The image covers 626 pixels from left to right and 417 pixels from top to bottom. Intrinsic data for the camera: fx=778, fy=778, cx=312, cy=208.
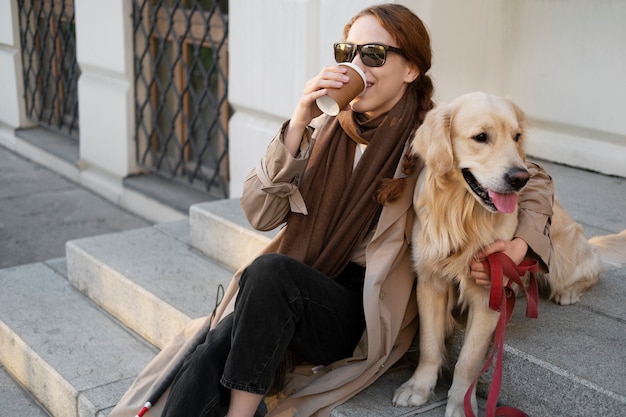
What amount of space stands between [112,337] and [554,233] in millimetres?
2018

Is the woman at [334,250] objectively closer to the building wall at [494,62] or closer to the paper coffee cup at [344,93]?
the paper coffee cup at [344,93]

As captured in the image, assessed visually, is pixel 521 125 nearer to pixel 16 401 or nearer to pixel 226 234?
pixel 226 234

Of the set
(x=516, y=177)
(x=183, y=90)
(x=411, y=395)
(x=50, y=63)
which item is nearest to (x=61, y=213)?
(x=183, y=90)

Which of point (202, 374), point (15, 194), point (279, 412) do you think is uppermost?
point (202, 374)

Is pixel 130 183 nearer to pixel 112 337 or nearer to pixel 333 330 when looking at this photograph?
pixel 112 337

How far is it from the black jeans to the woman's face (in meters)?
0.59

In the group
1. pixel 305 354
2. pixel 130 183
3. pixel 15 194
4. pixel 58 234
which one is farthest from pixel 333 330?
pixel 15 194

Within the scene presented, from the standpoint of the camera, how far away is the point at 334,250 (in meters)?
2.65

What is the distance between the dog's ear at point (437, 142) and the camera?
2.29m

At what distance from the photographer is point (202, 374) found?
245 centimetres

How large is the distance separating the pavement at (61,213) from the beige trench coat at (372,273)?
1.89 ft

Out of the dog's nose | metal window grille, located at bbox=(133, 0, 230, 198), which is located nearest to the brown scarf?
the dog's nose

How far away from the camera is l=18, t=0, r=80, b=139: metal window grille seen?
7281mm

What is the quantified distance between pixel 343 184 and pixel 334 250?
23cm
